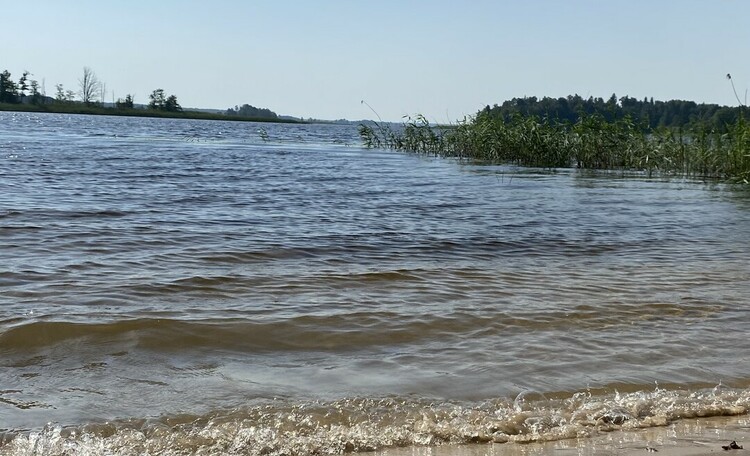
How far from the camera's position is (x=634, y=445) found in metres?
3.89

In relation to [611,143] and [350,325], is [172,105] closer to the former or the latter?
[611,143]

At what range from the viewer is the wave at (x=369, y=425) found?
13.0 ft

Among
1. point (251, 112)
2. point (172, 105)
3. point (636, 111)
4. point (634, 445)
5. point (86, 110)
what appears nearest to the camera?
point (634, 445)

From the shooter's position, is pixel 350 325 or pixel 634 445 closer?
pixel 634 445

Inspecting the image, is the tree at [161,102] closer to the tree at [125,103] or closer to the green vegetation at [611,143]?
the tree at [125,103]

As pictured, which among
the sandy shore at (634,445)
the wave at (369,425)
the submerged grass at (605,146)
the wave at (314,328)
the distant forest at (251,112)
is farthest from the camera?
the distant forest at (251,112)

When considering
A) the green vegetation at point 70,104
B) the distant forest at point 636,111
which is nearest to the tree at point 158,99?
the green vegetation at point 70,104

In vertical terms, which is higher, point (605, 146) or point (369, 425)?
point (605, 146)

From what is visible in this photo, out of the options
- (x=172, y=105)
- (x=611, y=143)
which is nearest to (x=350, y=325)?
(x=611, y=143)

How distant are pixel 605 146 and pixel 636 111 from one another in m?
13.4

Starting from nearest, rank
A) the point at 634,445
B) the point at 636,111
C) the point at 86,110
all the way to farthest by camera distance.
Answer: the point at 634,445
the point at 636,111
the point at 86,110

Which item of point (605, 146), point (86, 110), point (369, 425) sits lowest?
point (369, 425)

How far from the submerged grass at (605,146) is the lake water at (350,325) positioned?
7539 mm

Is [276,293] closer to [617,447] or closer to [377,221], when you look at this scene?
[617,447]
